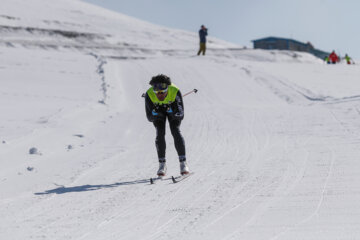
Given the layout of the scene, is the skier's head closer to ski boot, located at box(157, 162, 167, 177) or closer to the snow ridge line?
ski boot, located at box(157, 162, 167, 177)

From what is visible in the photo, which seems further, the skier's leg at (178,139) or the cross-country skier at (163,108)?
the skier's leg at (178,139)

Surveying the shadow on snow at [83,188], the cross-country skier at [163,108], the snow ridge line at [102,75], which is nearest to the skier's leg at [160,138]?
the cross-country skier at [163,108]

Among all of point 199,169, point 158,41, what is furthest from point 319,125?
point 158,41

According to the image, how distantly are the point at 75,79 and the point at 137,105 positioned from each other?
4855 mm

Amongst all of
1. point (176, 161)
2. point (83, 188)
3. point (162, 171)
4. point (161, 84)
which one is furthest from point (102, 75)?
point (83, 188)

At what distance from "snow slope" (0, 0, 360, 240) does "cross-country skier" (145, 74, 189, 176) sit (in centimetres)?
39

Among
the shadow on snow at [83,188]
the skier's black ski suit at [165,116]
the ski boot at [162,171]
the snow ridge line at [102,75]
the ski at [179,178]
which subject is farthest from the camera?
the snow ridge line at [102,75]

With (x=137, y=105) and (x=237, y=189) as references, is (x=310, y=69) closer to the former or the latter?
(x=137, y=105)

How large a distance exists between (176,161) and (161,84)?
1.81 m

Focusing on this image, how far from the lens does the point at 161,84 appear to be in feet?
20.0

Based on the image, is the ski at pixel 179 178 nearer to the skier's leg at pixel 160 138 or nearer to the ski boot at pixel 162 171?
the ski boot at pixel 162 171

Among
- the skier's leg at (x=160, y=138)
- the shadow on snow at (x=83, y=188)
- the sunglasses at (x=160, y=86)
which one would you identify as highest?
the sunglasses at (x=160, y=86)

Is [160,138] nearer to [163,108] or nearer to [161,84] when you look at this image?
[163,108]

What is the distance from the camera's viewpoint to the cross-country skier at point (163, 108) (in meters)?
6.09
